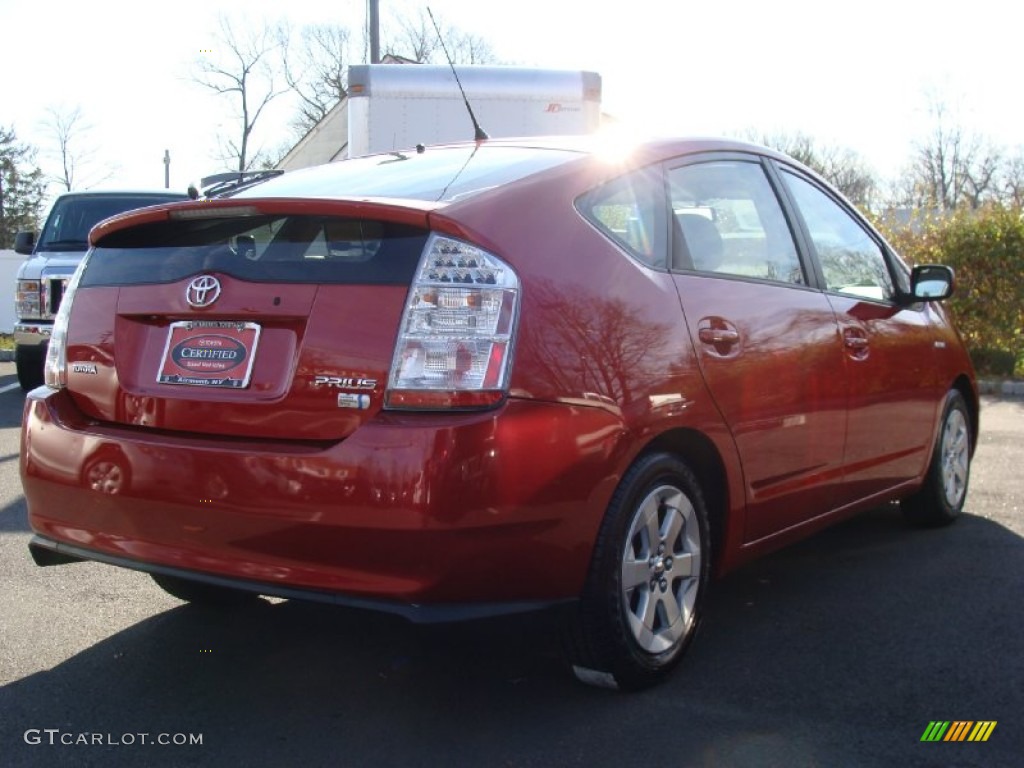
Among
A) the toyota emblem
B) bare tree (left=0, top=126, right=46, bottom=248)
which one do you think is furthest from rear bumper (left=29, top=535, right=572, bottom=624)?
bare tree (left=0, top=126, right=46, bottom=248)

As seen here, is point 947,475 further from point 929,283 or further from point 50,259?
point 50,259

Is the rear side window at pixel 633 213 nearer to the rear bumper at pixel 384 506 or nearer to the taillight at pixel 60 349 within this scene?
the rear bumper at pixel 384 506

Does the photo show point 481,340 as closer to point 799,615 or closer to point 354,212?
point 354,212

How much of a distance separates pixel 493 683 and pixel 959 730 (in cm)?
132

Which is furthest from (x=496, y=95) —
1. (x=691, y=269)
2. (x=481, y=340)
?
(x=481, y=340)

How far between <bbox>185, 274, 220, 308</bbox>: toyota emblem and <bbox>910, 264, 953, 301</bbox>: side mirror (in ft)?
10.4

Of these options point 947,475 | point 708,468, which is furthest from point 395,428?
point 947,475

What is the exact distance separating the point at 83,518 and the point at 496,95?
8834 mm

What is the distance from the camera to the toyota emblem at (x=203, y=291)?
121 inches

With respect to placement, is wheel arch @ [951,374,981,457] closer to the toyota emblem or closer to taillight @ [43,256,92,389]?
the toyota emblem

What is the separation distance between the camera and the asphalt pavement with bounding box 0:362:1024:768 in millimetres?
2980

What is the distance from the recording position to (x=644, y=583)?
3279mm

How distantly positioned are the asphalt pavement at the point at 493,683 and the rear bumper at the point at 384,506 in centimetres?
17

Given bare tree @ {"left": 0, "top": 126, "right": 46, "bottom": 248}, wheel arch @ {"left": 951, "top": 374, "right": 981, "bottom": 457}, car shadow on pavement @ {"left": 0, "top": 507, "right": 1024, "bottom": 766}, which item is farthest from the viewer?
bare tree @ {"left": 0, "top": 126, "right": 46, "bottom": 248}
